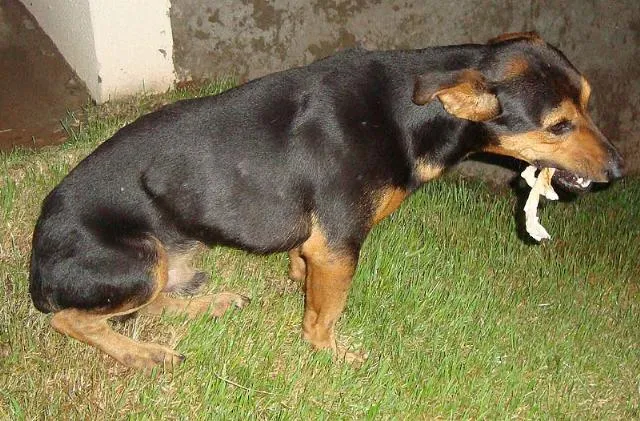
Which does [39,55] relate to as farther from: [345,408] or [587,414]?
[587,414]

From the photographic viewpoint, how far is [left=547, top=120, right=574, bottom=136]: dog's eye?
13.1 ft

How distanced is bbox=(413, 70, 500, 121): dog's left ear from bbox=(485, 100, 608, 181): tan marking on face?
0.71ft

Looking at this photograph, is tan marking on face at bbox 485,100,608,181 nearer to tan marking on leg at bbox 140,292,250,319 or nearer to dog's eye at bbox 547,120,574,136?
dog's eye at bbox 547,120,574,136

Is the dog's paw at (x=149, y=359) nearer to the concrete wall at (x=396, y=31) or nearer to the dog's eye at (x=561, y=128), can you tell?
the dog's eye at (x=561, y=128)

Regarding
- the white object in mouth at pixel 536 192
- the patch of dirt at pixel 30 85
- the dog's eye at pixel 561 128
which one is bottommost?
the patch of dirt at pixel 30 85

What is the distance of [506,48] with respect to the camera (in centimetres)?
403

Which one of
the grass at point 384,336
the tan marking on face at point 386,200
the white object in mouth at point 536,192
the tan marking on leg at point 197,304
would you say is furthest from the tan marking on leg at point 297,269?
the white object in mouth at point 536,192

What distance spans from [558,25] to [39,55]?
5.28 m

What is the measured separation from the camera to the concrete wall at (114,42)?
6.10 meters

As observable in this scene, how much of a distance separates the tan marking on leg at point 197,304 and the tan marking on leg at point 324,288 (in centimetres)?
54

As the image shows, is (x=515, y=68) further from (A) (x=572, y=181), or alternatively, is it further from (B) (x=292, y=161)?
(B) (x=292, y=161)

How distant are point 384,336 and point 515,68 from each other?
6.06ft

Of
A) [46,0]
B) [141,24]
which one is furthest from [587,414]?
[46,0]

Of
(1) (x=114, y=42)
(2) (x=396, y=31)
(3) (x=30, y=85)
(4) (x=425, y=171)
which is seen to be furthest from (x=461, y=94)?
(3) (x=30, y=85)
